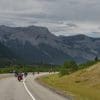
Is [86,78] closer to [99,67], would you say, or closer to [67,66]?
[99,67]

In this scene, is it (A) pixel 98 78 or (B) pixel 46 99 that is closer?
(B) pixel 46 99

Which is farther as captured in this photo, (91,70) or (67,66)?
(67,66)

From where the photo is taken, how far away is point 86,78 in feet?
230

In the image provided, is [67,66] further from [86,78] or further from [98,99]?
[98,99]

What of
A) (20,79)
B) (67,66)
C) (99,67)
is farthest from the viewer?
(67,66)

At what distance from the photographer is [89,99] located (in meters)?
30.4

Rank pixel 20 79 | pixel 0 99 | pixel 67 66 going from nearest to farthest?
pixel 0 99, pixel 20 79, pixel 67 66

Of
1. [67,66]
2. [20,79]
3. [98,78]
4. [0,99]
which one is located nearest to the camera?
[0,99]

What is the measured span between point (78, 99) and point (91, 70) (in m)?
45.4

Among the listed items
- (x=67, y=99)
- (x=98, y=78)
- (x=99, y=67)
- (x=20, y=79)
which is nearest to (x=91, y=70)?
(x=99, y=67)

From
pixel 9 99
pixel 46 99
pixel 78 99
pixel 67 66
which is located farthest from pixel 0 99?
pixel 67 66

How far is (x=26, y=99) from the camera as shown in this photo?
98.5 ft

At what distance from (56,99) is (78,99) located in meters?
1.54

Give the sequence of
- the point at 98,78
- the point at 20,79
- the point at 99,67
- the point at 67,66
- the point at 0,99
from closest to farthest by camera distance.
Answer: the point at 0,99 → the point at 98,78 → the point at 99,67 → the point at 20,79 → the point at 67,66
